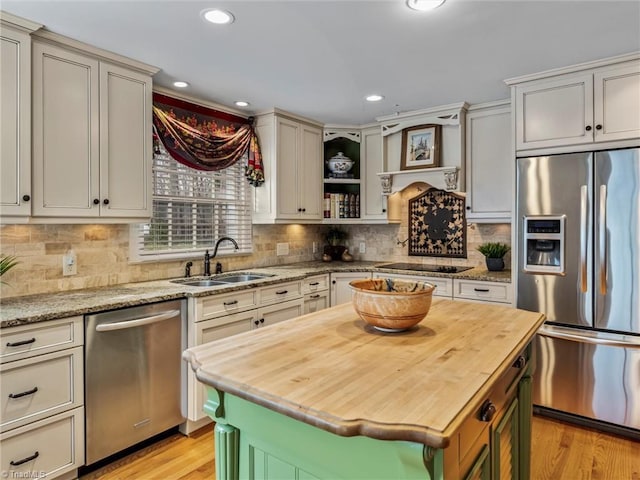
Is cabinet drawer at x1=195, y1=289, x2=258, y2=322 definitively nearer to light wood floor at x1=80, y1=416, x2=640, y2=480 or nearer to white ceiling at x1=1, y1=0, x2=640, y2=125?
light wood floor at x1=80, y1=416, x2=640, y2=480

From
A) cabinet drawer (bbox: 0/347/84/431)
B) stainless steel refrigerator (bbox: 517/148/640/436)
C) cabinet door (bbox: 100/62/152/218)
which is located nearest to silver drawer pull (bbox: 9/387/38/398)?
cabinet drawer (bbox: 0/347/84/431)

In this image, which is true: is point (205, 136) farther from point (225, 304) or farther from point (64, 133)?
point (225, 304)

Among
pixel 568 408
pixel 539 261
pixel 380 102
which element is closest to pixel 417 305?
pixel 539 261

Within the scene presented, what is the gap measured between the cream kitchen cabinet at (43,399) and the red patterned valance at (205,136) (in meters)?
1.54

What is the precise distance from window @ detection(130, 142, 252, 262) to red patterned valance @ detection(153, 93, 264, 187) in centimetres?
12

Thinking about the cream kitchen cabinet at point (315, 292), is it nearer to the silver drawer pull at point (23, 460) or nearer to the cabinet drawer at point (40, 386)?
the cabinet drawer at point (40, 386)

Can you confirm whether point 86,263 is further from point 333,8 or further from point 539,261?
point 539,261

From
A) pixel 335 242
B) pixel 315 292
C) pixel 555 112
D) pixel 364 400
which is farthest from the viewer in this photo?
pixel 335 242

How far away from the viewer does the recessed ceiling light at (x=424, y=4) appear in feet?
6.23

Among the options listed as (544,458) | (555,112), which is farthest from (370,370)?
(555,112)

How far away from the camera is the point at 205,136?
3291mm

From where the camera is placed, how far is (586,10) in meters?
1.99

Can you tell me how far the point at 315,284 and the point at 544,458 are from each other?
207 cm

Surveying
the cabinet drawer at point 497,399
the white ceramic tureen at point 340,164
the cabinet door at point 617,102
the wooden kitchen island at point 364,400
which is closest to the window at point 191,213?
the white ceramic tureen at point 340,164
